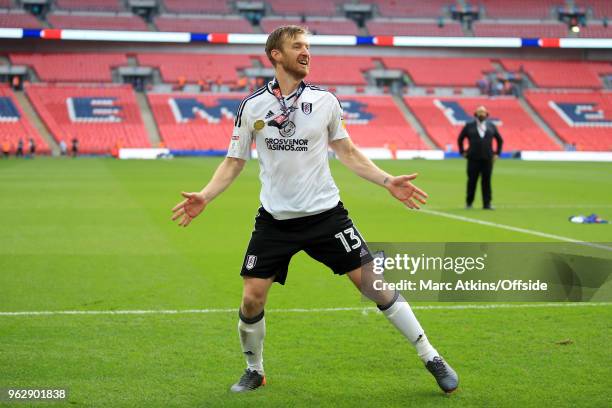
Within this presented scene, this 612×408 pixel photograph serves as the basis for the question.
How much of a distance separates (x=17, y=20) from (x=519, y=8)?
40.9 metres

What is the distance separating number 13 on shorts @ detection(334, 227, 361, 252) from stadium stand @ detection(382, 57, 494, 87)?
64.5m

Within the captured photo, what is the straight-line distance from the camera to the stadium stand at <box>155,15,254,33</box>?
2653 inches

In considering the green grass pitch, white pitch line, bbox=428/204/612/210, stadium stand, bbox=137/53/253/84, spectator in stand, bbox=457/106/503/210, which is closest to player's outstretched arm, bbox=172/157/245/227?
the green grass pitch

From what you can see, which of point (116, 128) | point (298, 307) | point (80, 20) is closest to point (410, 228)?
point (298, 307)

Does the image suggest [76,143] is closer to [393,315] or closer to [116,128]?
[116,128]

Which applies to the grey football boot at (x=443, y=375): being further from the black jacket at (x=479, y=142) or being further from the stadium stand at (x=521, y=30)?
the stadium stand at (x=521, y=30)

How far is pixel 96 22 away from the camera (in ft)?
216

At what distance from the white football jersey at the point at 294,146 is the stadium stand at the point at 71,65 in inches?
2409

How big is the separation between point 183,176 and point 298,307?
77.6 ft

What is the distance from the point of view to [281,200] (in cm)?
558

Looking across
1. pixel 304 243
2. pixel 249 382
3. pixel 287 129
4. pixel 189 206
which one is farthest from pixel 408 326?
pixel 189 206

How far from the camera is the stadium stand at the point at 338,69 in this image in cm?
6731

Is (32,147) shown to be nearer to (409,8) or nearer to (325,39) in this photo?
(325,39)

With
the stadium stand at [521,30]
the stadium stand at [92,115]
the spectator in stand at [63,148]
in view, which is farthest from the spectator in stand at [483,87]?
the spectator in stand at [63,148]
